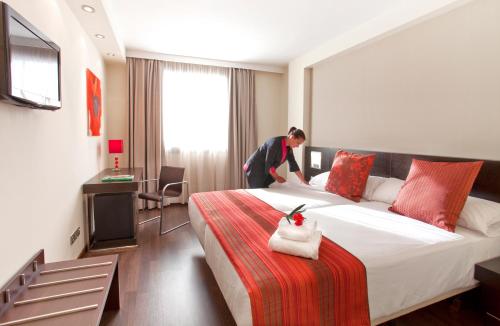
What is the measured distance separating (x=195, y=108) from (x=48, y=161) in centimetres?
300

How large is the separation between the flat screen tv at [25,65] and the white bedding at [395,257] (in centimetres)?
137

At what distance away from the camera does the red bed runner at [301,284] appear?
4.14ft

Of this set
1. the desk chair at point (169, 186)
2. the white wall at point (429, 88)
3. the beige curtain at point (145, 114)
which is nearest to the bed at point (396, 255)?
the white wall at point (429, 88)

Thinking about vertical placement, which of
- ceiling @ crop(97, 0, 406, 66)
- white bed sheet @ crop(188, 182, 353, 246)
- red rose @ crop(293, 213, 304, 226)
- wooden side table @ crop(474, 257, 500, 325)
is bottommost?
wooden side table @ crop(474, 257, 500, 325)

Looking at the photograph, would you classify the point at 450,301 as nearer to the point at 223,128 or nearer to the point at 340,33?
the point at 340,33

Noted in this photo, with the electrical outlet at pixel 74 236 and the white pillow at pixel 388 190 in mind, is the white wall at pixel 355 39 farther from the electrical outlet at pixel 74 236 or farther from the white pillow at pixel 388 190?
the electrical outlet at pixel 74 236

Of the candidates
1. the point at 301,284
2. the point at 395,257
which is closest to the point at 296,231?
the point at 301,284

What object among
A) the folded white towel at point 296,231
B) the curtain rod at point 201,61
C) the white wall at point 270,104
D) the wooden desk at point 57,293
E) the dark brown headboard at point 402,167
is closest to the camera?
the wooden desk at point 57,293

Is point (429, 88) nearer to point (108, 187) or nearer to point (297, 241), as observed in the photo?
point (297, 241)

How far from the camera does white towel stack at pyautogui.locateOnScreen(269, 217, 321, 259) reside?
1.52 m

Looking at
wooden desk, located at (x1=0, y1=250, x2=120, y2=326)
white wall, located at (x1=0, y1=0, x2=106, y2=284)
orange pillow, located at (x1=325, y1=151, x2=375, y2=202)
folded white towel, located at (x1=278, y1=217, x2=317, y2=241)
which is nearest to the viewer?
wooden desk, located at (x1=0, y1=250, x2=120, y2=326)

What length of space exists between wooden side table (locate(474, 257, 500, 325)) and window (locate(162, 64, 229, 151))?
13.1ft

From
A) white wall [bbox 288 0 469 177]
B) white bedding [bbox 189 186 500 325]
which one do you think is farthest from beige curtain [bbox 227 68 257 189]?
white bedding [bbox 189 186 500 325]

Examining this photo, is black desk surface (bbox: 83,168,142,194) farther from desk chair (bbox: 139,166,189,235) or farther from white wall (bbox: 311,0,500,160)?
white wall (bbox: 311,0,500,160)
